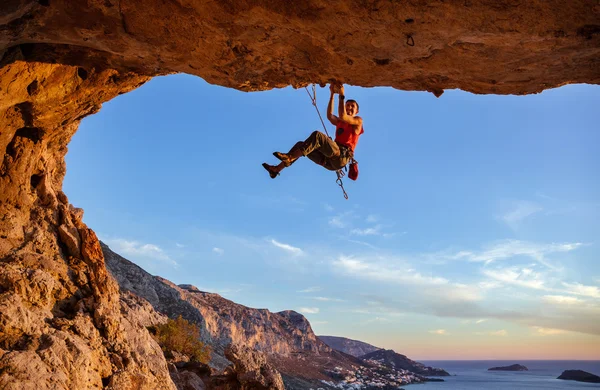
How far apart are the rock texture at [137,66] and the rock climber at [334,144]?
1.13 meters

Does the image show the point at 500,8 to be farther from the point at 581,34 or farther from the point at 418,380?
the point at 418,380

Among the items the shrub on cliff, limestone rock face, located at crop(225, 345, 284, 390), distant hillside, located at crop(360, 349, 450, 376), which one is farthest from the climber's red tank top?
distant hillside, located at crop(360, 349, 450, 376)

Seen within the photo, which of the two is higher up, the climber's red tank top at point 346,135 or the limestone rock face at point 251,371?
the climber's red tank top at point 346,135

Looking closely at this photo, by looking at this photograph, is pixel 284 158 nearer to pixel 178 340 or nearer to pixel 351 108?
pixel 351 108

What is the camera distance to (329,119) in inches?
348

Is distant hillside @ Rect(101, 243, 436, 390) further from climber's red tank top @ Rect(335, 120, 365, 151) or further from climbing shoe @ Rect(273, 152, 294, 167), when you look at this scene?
climbing shoe @ Rect(273, 152, 294, 167)

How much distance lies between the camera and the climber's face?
29.7ft

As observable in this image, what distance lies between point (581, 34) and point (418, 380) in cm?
11317

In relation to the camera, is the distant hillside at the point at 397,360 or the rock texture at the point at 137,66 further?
the distant hillside at the point at 397,360

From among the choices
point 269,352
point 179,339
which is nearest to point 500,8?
point 179,339

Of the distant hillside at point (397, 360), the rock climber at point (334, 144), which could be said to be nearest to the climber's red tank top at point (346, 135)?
the rock climber at point (334, 144)

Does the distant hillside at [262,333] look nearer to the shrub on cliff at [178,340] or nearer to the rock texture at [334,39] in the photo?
the shrub on cliff at [178,340]

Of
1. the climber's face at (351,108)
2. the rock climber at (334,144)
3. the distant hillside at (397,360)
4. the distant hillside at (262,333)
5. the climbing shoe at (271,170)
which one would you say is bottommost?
the distant hillside at (397,360)

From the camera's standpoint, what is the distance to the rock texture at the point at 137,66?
218 inches
